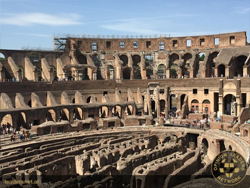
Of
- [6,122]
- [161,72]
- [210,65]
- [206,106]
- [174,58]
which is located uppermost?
[174,58]

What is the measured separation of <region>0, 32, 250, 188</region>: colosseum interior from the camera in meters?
18.1

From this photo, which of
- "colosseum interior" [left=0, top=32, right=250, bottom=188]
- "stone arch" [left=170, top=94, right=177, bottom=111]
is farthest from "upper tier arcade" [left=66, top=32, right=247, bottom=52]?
"stone arch" [left=170, top=94, right=177, bottom=111]

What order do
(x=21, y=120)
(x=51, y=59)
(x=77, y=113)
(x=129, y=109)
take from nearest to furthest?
(x=21, y=120), (x=77, y=113), (x=129, y=109), (x=51, y=59)

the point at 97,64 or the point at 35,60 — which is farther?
the point at 97,64

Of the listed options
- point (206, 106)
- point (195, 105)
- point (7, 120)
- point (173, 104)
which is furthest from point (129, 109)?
point (173, 104)

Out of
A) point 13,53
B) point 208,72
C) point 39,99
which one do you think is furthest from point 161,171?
point 13,53

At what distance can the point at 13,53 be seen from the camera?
39469mm

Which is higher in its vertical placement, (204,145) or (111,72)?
(111,72)

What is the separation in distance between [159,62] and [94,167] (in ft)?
98.0

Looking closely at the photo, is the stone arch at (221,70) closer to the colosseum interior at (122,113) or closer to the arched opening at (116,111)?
the colosseum interior at (122,113)

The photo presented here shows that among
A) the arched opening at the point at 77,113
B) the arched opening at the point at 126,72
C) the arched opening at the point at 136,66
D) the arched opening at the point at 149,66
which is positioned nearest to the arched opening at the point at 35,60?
the arched opening at the point at 77,113

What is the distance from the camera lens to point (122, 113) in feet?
114

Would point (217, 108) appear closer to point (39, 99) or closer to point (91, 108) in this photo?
point (91, 108)

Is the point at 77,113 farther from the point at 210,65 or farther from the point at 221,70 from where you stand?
the point at 221,70
